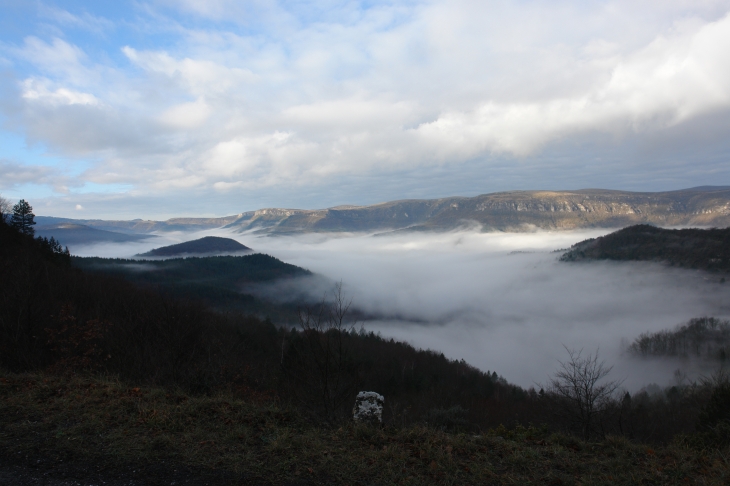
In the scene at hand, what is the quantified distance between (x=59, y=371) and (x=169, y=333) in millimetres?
3738

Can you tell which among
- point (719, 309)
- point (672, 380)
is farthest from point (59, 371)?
point (719, 309)

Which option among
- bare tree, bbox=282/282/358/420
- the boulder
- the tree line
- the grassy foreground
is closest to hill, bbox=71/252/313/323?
the tree line

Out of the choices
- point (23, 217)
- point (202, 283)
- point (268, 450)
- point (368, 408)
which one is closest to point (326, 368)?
point (368, 408)

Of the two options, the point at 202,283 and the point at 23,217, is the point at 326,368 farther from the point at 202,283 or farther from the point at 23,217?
the point at 202,283

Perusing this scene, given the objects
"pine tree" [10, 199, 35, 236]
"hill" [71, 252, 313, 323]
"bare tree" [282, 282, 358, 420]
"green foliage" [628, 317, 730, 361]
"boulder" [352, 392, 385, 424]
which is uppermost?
"pine tree" [10, 199, 35, 236]

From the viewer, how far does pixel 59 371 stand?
42.5ft

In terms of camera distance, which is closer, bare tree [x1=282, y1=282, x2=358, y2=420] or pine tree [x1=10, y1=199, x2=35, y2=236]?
bare tree [x1=282, y1=282, x2=358, y2=420]

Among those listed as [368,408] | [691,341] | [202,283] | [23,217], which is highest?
[23,217]

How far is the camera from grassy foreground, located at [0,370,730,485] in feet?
22.0

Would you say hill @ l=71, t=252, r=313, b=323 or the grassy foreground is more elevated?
the grassy foreground

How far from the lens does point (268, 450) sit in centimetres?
736

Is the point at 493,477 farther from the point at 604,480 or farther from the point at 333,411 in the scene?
the point at 333,411

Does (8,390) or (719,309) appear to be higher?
(8,390)

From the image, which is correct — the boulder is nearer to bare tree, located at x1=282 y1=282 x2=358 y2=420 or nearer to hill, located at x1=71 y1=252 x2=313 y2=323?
bare tree, located at x1=282 y1=282 x2=358 y2=420
